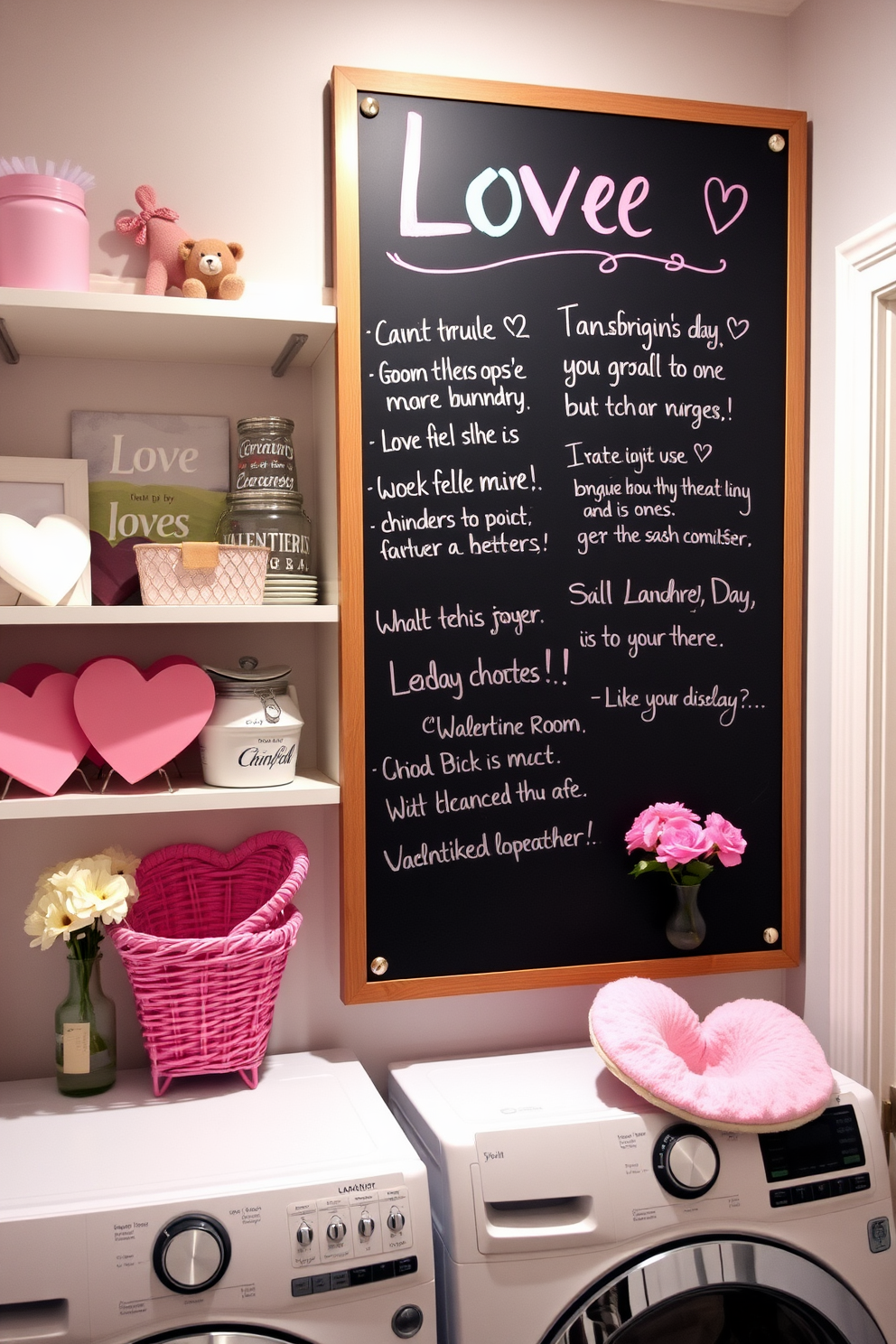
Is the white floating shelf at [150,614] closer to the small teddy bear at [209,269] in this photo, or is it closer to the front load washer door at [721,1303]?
the small teddy bear at [209,269]

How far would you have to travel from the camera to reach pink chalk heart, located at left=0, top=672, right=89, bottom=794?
156 centimetres

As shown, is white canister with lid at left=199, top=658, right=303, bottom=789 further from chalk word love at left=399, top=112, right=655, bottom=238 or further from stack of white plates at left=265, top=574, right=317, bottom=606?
chalk word love at left=399, top=112, right=655, bottom=238

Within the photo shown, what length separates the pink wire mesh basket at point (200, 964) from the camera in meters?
1.56

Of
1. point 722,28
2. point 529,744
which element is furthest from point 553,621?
point 722,28

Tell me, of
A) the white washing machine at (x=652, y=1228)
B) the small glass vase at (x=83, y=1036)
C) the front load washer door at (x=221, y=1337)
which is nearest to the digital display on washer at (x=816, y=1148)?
the white washing machine at (x=652, y=1228)

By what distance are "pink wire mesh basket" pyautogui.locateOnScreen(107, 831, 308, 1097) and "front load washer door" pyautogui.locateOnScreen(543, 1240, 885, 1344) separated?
1.97 ft

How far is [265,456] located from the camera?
171cm

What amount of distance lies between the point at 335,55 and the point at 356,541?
0.80 meters

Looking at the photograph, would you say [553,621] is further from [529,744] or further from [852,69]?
[852,69]

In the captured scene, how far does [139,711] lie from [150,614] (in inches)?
6.2

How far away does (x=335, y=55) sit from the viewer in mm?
1749

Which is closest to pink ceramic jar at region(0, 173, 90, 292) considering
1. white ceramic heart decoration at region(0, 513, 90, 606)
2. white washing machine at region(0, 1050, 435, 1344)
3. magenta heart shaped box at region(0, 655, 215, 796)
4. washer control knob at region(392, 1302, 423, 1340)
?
white ceramic heart decoration at region(0, 513, 90, 606)

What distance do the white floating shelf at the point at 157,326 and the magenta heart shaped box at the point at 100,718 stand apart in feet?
1.61

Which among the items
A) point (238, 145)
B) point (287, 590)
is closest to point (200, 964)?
point (287, 590)
